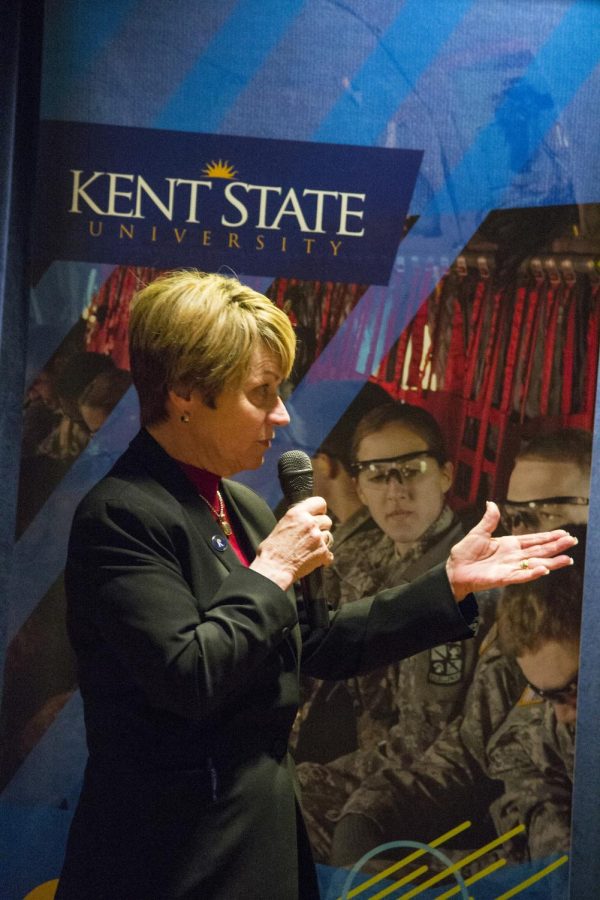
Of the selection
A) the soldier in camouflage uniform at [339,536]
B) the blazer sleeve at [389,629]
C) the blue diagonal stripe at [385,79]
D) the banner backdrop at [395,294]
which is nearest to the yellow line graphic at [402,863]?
the banner backdrop at [395,294]

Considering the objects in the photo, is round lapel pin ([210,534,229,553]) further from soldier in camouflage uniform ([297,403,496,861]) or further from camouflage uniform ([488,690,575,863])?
camouflage uniform ([488,690,575,863])

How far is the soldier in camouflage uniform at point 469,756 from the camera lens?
2.85 m

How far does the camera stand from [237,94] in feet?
9.36

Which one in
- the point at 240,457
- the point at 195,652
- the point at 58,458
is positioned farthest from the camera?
the point at 58,458

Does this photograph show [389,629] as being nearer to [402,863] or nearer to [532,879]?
[402,863]

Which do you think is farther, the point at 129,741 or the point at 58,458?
the point at 58,458

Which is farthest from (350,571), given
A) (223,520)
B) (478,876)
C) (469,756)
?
(223,520)

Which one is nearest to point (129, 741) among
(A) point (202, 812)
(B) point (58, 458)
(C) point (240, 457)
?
(A) point (202, 812)

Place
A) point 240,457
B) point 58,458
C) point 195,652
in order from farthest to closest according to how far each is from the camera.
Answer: point 58,458, point 240,457, point 195,652

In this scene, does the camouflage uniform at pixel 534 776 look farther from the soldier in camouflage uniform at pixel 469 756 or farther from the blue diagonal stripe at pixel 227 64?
the blue diagonal stripe at pixel 227 64

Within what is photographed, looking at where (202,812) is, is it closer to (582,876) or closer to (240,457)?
(240,457)

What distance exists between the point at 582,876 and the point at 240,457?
1.86m

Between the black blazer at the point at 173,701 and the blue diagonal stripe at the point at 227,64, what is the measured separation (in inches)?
56.7

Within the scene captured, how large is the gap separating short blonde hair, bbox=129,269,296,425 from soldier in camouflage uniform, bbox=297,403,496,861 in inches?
45.9
